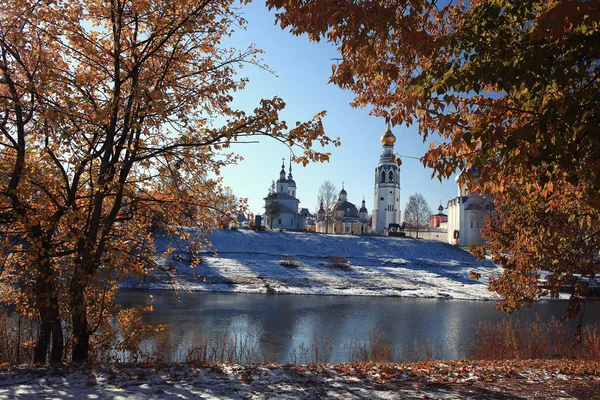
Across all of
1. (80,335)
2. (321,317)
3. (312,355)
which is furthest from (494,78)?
(321,317)

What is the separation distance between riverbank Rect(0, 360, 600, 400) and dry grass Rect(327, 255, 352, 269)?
1232 inches

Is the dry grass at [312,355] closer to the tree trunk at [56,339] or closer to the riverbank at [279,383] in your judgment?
the riverbank at [279,383]

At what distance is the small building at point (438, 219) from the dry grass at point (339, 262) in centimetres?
7184

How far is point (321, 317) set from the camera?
20391 mm

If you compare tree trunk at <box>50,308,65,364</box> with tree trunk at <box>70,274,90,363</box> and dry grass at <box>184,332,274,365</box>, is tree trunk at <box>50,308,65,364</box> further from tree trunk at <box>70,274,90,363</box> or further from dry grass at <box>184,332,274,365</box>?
dry grass at <box>184,332,274,365</box>

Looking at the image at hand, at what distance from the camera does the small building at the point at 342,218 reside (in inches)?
3046

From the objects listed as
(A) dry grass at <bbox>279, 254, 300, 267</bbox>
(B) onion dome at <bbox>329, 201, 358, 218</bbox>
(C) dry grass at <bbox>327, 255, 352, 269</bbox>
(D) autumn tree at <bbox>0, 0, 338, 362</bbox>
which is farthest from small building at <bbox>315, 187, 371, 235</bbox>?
(D) autumn tree at <bbox>0, 0, 338, 362</bbox>

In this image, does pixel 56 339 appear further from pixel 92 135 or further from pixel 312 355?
pixel 312 355

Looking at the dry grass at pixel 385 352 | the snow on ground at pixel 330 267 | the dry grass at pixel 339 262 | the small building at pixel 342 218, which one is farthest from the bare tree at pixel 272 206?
the dry grass at pixel 385 352

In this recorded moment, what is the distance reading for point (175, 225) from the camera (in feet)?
25.7

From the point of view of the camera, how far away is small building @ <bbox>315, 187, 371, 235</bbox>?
77375 mm

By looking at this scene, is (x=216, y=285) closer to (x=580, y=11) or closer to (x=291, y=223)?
(x=580, y=11)

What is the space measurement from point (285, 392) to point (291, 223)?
7131 cm

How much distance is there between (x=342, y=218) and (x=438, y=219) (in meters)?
38.3
